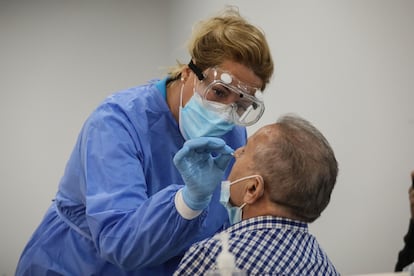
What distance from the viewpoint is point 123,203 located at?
119cm

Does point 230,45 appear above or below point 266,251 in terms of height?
above

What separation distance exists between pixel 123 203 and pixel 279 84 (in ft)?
4.08

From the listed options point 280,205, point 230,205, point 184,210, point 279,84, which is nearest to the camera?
point 184,210

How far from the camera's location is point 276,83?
2256 millimetres

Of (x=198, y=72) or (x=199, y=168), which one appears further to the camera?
(x=198, y=72)

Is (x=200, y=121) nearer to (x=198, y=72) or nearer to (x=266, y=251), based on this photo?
(x=198, y=72)

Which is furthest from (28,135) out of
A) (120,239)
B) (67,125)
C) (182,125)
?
(120,239)

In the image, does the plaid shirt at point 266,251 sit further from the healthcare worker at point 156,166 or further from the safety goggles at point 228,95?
the safety goggles at point 228,95

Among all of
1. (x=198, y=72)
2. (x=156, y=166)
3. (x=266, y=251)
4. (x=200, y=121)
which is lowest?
(x=266, y=251)

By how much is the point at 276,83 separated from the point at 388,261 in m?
0.99

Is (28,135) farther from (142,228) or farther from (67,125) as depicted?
(142,228)

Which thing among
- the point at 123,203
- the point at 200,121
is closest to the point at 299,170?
the point at 200,121

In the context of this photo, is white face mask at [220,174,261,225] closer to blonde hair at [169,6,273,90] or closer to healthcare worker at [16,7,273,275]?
healthcare worker at [16,7,273,275]

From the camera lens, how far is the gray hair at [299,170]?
4.05 feet
